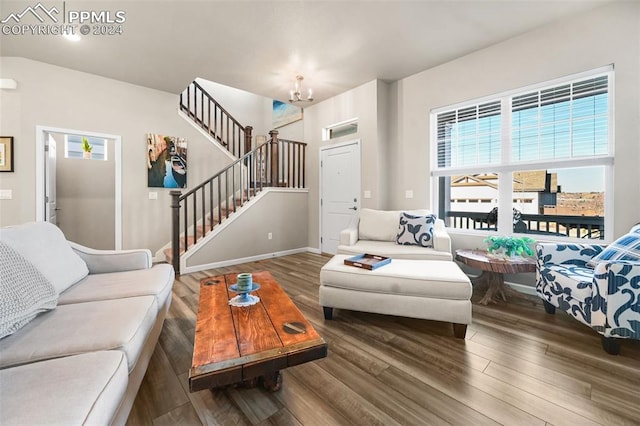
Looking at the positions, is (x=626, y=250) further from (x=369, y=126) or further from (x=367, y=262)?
(x=369, y=126)

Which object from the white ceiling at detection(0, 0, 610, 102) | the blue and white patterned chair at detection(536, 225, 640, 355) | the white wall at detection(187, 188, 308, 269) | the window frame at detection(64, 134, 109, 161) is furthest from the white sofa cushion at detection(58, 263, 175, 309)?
the window frame at detection(64, 134, 109, 161)

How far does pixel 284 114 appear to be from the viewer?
6.07m

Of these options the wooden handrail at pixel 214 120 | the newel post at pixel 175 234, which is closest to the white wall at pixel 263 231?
the newel post at pixel 175 234

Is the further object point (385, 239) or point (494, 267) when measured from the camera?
point (385, 239)

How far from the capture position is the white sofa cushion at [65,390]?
0.72 m

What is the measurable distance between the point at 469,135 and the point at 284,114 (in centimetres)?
404

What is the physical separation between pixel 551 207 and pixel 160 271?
395cm

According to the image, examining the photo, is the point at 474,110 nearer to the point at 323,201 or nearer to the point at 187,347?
the point at 323,201

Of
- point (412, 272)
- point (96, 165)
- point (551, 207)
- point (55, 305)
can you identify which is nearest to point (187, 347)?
point (55, 305)

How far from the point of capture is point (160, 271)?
82.6 inches

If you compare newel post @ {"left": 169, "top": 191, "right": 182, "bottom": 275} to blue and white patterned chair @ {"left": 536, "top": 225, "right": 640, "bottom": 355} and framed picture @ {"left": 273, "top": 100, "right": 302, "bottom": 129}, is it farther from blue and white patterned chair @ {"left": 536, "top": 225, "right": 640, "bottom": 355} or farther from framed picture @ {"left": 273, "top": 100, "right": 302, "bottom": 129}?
blue and white patterned chair @ {"left": 536, "top": 225, "right": 640, "bottom": 355}

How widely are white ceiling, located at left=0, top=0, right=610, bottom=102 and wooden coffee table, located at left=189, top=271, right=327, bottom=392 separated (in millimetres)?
2708

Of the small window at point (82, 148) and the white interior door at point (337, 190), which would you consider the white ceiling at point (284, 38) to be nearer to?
the white interior door at point (337, 190)

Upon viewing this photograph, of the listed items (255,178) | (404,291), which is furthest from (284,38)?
(404,291)
